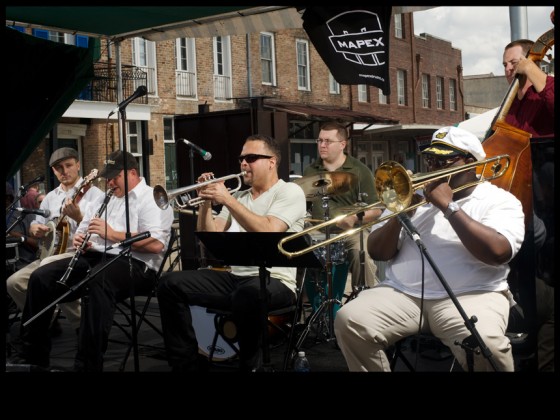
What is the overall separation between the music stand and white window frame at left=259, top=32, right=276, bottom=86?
19.0m

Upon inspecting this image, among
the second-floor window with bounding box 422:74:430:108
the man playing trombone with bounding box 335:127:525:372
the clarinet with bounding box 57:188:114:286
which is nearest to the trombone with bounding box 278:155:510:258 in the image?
the man playing trombone with bounding box 335:127:525:372

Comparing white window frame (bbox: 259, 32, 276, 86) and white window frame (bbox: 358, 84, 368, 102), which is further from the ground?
white window frame (bbox: 259, 32, 276, 86)

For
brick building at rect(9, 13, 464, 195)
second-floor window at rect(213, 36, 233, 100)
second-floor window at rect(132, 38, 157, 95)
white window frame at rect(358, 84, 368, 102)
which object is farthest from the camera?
white window frame at rect(358, 84, 368, 102)

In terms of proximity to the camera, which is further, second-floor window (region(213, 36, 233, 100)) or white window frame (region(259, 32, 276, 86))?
white window frame (region(259, 32, 276, 86))

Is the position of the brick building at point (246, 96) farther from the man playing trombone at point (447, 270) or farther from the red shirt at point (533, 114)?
the man playing trombone at point (447, 270)

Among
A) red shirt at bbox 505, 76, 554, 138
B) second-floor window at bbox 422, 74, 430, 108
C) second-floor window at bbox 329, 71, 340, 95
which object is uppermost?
second-floor window at bbox 422, 74, 430, 108

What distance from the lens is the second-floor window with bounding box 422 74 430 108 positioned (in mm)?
29031

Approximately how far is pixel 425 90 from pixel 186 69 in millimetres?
11831

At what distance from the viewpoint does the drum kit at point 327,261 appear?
18.2 ft

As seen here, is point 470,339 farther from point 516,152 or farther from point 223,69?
point 223,69

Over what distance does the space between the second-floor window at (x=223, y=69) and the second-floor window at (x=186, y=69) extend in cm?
107

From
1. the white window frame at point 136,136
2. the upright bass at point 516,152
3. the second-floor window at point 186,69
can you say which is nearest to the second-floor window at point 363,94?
the second-floor window at point 186,69

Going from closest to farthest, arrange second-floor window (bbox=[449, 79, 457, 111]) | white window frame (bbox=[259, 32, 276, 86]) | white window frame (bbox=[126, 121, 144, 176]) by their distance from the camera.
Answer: white window frame (bbox=[126, 121, 144, 176]) → white window frame (bbox=[259, 32, 276, 86]) → second-floor window (bbox=[449, 79, 457, 111])

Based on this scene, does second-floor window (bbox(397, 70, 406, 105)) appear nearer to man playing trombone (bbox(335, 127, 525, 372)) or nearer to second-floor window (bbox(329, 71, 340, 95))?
second-floor window (bbox(329, 71, 340, 95))
